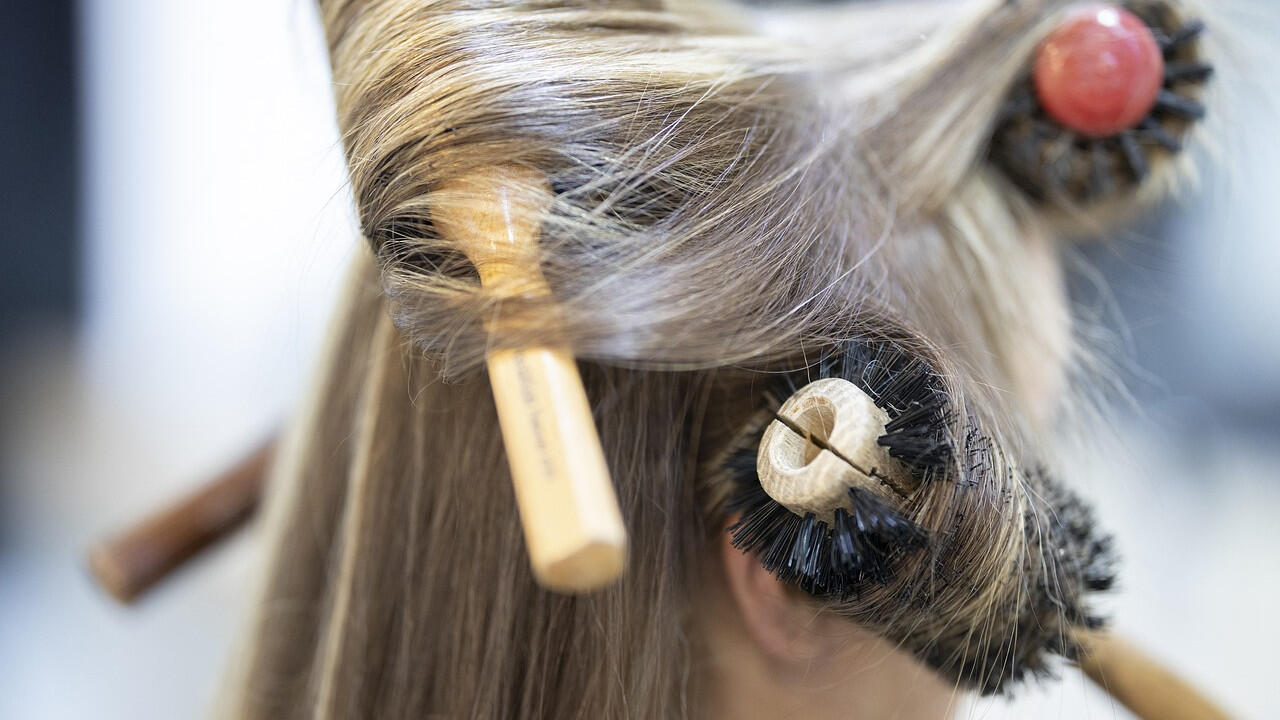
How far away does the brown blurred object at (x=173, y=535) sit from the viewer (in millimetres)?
545

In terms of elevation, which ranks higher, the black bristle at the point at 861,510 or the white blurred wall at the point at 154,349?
the white blurred wall at the point at 154,349

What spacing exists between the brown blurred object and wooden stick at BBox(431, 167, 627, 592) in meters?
0.39

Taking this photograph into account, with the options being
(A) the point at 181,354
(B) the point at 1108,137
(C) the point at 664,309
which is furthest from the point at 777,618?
(A) the point at 181,354

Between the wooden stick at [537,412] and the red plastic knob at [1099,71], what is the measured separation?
0.26 m

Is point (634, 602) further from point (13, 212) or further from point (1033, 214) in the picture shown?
point (13, 212)

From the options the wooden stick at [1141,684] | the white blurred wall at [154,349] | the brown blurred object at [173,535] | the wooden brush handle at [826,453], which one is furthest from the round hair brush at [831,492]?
the white blurred wall at [154,349]

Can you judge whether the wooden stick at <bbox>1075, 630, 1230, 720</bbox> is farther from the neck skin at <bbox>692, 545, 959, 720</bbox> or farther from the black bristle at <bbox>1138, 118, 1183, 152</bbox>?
the black bristle at <bbox>1138, 118, 1183, 152</bbox>

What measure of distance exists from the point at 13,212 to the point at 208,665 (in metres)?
0.50

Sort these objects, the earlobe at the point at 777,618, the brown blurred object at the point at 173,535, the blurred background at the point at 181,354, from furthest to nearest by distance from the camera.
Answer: the blurred background at the point at 181,354, the brown blurred object at the point at 173,535, the earlobe at the point at 777,618

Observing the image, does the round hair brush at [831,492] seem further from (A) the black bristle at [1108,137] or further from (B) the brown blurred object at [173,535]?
(B) the brown blurred object at [173,535]

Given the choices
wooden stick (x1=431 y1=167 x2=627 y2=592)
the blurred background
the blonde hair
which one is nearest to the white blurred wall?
the blurred background

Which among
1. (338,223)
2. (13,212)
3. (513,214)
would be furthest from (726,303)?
(13,212)

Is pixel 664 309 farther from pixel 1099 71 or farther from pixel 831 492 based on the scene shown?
pixel 1099 71

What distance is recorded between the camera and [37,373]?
0.98 metres
